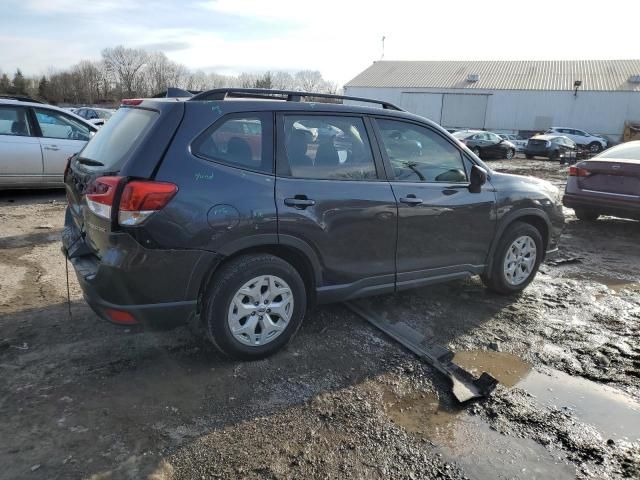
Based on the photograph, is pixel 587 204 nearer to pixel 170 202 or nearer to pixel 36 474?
pixel 170 202

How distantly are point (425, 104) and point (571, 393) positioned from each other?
50288mm

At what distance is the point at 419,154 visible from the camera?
13.9ft

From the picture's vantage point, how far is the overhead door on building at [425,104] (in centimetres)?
5009

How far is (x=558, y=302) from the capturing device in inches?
197

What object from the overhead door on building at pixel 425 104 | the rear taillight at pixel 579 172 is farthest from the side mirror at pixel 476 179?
the overhead door on building at pixel 425 104

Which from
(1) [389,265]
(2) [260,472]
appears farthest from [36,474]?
(1) [389,265]

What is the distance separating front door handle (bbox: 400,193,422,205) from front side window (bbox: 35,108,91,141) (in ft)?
23.6

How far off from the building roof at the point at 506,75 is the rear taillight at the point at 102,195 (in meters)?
50.5

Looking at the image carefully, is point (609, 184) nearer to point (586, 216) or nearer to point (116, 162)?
point (586, 216)

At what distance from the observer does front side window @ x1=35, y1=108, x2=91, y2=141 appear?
8570 mm

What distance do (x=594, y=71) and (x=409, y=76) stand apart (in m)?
18.1

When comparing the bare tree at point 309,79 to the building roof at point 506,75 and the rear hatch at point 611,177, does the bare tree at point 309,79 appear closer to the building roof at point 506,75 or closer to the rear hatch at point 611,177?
the building roof at point 506,75

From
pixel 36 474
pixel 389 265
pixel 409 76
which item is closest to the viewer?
pixel 36 474

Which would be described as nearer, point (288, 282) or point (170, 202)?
point (170, 202)
